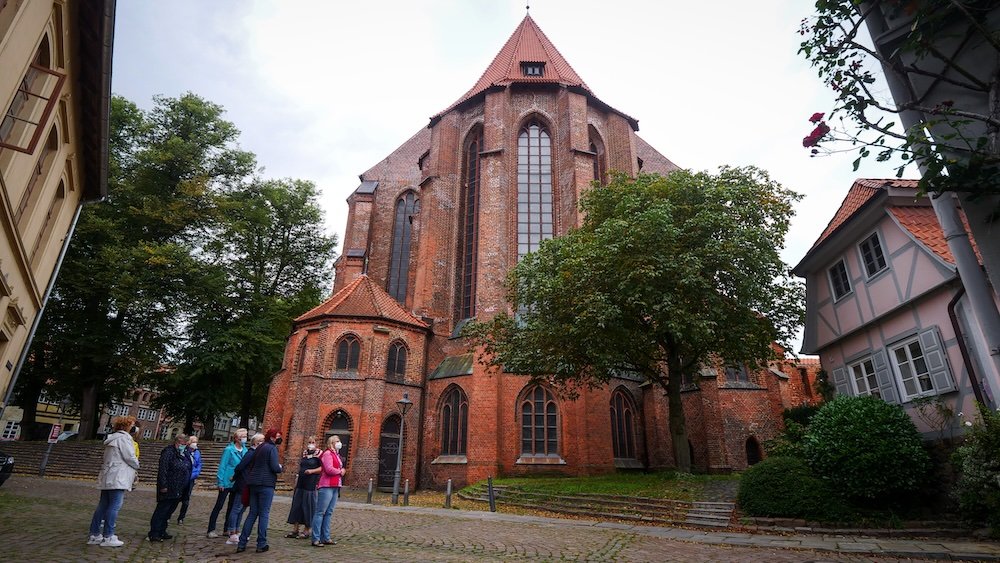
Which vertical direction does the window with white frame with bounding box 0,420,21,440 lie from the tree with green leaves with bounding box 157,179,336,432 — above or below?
below

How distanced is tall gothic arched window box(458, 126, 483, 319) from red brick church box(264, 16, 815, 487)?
0.08m

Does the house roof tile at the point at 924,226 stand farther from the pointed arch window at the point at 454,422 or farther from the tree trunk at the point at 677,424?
the pointed arch window at the point at 454,422

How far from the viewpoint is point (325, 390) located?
22.8 meters

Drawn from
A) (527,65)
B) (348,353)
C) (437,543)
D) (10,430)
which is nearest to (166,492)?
(437,543)

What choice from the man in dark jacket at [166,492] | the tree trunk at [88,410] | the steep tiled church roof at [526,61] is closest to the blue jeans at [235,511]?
the man in dark jacket at [166,492]

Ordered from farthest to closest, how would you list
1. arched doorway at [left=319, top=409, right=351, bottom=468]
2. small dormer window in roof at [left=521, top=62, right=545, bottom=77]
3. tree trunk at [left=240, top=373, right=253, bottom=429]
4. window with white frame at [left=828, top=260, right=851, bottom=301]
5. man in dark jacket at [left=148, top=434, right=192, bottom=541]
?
small dormer window in roof at [left=521, top=62, right=545, bottom=77] < tree trunk at [left=240, top=373, right=253, bottom=429] < arched doorway at [left=319, top=409, right=351, bottom=468] < window with white frame at [left=828, top=260, right=851, bottom=301] < man in dark jacket at [left=148, top=434, right=192, bottom=541]

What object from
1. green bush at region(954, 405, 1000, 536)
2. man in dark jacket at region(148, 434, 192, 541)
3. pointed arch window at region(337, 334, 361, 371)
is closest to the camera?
man in dark jacket at region(148, 434, 192, 541)

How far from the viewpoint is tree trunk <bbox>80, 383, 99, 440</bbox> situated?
26.2 m

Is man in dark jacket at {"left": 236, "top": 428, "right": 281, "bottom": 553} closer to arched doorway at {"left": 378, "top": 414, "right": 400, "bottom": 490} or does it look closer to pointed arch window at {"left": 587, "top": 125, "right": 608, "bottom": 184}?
arched doorway at {"left": 378, "top": 414, "right": 400, "bottom": 490}

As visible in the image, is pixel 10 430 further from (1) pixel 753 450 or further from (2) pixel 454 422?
(1) pixel 753 450

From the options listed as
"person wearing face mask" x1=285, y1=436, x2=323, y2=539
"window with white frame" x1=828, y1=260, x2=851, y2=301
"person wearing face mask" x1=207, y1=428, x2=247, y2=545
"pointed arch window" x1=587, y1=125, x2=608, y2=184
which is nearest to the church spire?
"pointed arch window" x1=587, y1=125, x2=608, y2=184

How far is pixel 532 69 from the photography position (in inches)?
1259

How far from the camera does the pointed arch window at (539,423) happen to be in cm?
2162

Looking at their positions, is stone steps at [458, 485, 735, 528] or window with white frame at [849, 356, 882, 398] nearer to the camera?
stone steps at [458, 485, 735, 528]
